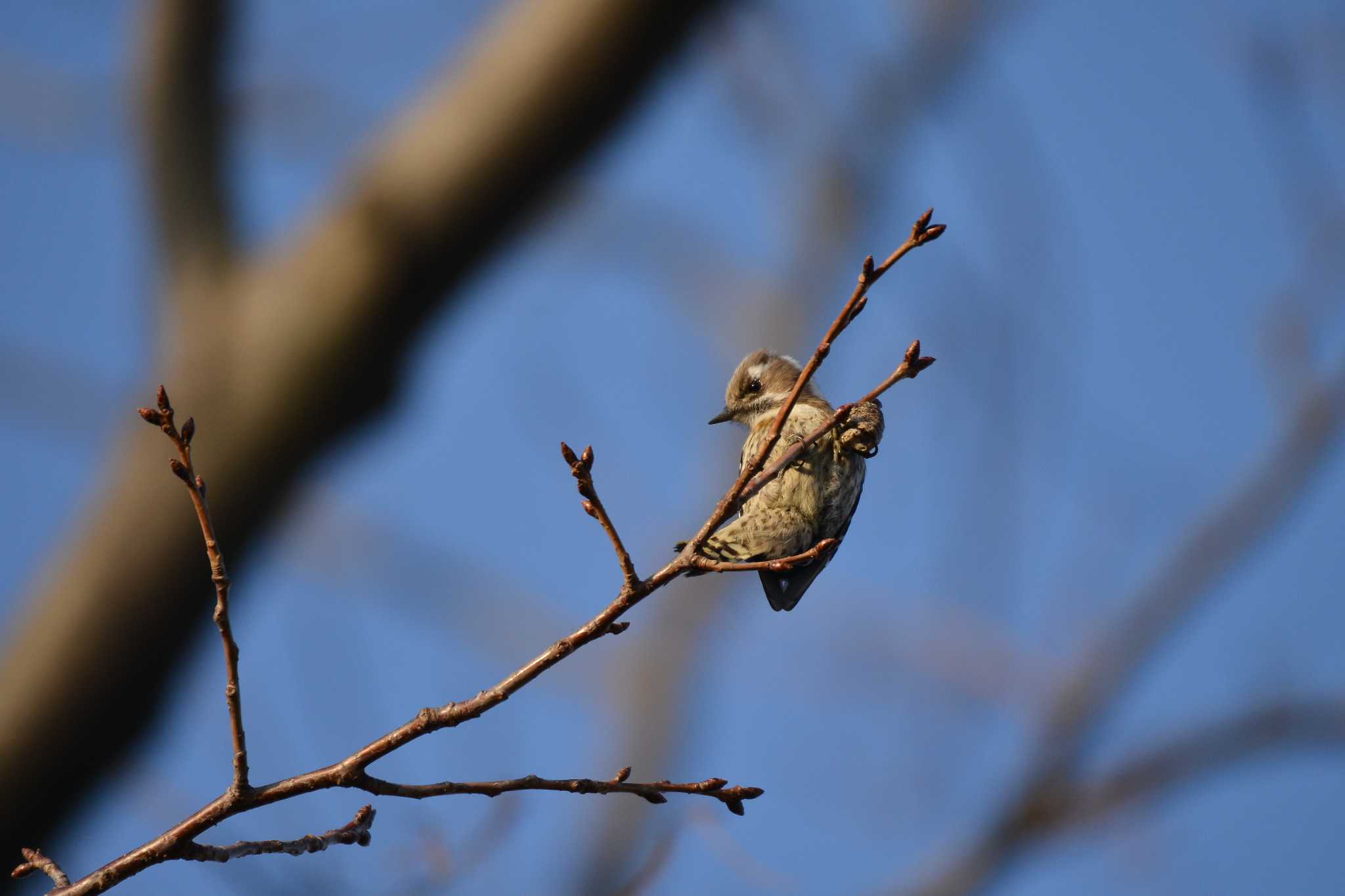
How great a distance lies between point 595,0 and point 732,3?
1.59ft

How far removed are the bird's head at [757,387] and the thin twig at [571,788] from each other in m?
1.93

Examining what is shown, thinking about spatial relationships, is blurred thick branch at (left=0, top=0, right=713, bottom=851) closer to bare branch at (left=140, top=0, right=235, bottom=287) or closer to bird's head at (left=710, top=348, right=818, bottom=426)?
bare branch at (left=140, top=0, right=235, bottom=287)

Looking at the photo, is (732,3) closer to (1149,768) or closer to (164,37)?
(164,37)

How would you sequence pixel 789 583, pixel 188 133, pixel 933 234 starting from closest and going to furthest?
pixel 933 234
pixel 789 583
pixel 188 133

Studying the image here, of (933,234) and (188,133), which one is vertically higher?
Result: (188,133)

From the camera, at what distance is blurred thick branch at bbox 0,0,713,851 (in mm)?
4273

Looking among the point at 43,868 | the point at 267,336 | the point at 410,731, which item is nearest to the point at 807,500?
the point at 410,731

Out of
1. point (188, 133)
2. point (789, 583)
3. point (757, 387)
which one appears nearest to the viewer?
point (789, 583)

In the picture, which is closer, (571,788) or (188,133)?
(571,788)

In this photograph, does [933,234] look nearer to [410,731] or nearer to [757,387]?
[410,731]

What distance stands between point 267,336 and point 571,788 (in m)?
3.18

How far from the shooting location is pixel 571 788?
1900mm

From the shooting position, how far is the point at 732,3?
4.09 meters

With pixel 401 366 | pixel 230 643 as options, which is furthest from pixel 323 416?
pixel 230 643
